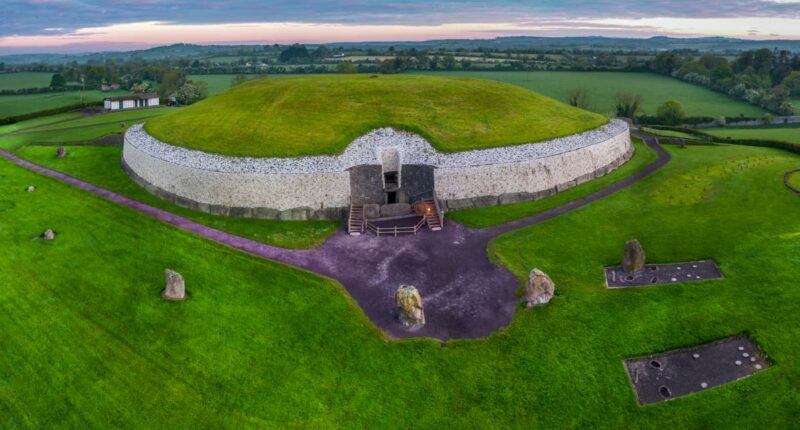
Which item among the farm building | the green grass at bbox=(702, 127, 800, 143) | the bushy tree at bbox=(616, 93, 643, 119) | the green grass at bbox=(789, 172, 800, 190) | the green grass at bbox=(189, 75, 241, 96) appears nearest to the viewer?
the green grass at bbox=(789, 172, 800, 190)

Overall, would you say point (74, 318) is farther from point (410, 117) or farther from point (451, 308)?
point (410, 117)

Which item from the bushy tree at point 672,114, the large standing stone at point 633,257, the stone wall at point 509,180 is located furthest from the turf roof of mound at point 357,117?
the bushy tree at point 672,114

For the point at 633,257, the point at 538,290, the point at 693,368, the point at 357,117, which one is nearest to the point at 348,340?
the point at 538,290

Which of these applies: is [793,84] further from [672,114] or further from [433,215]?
[433,215]

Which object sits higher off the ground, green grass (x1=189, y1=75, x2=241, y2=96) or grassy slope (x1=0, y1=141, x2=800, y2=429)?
green grass (x1=189, y1=75, x2=241, y2=96)

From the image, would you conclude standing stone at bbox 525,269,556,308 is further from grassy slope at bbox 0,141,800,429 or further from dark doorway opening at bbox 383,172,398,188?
dark doorway opening at bbox 383,172,398,188

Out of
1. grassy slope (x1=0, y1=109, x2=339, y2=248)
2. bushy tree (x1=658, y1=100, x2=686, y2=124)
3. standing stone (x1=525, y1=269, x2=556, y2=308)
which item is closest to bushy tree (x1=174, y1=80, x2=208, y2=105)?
grassy slope (x1=0, y1=109, x2=339, y2=248)
